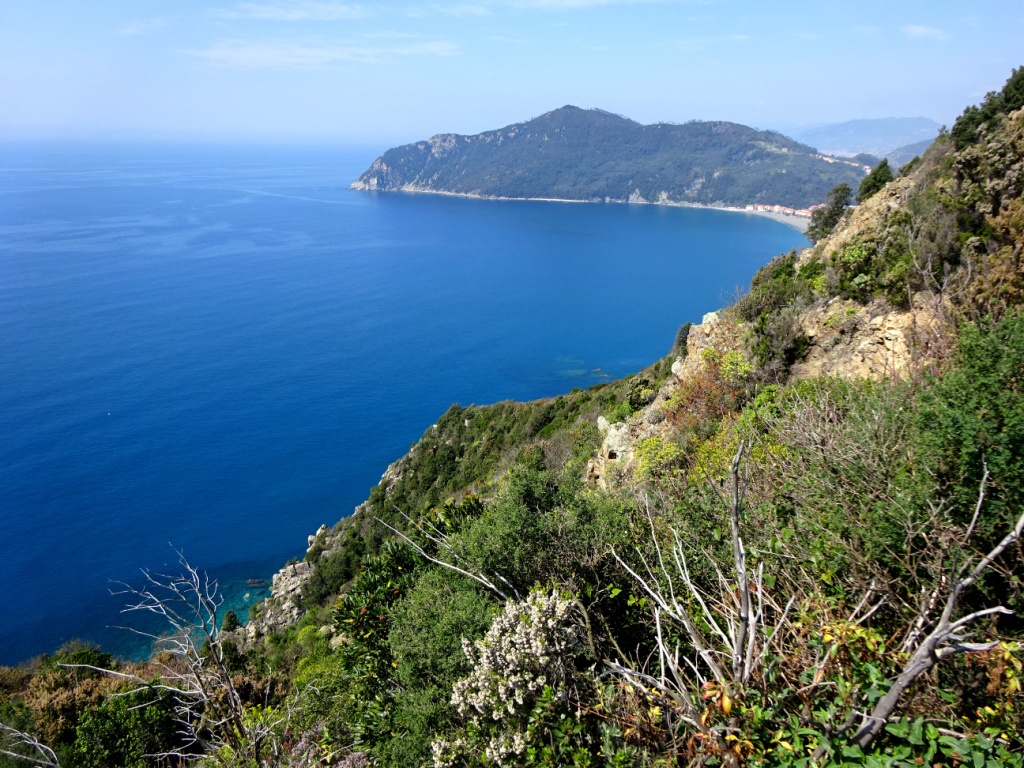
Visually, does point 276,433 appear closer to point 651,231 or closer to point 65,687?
point 65,687

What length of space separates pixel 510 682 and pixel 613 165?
17450 centimetres

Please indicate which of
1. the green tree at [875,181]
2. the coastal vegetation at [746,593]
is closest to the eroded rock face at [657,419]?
the coastal vegetation at [746,593]

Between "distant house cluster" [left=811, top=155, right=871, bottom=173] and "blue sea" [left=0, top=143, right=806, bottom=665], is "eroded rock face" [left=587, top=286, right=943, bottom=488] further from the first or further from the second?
"distant house cluster" [left=811, top=155, right=871, bottom=173]

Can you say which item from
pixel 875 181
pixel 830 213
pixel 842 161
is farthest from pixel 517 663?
pixel 842 161

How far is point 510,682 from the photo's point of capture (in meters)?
4.08

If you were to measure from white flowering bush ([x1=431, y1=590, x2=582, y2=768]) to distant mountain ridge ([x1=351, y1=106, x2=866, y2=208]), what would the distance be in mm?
147149

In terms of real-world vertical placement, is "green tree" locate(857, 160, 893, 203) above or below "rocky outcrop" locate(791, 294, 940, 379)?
above

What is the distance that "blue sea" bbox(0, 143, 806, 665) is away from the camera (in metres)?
31.3

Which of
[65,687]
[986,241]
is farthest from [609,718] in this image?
[65,687]

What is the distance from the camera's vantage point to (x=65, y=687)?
12.9 m

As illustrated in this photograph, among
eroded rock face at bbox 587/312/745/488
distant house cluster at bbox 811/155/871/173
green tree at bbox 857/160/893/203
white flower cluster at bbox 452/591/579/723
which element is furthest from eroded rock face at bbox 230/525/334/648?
distant house cluster at bbox 811/155/871/173

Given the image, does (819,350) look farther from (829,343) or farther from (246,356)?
(246,356)

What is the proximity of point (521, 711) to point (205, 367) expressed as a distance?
52.5 meters

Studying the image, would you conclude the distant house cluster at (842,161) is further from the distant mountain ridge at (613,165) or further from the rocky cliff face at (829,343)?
the rocky cliff face at (829,343)
